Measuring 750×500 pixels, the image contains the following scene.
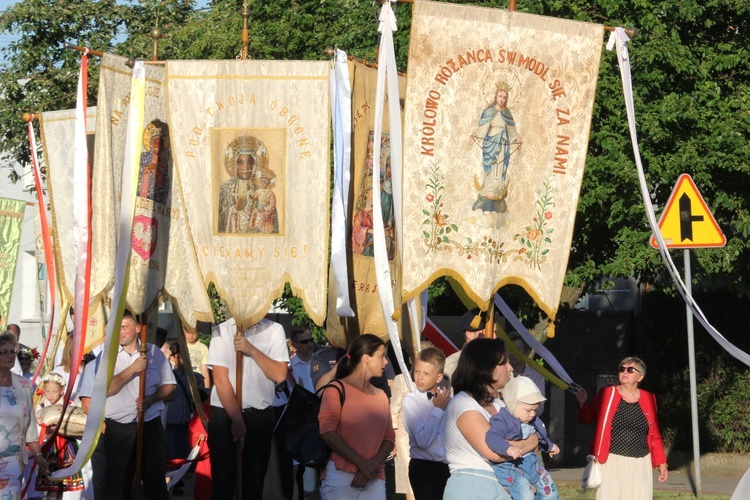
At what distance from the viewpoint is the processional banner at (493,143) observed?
32.6 ft

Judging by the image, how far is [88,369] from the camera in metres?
11.3

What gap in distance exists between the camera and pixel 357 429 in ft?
28.0

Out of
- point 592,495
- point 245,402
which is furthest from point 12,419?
point 592,495

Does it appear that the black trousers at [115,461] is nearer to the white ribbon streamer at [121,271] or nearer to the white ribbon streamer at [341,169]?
the white ribbon streamer at [121,271]

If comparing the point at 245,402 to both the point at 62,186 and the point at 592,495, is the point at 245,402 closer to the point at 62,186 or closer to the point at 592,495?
the point at 62,186

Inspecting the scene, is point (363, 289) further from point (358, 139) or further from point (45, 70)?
point (45, 70)

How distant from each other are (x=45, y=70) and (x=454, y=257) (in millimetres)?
15048

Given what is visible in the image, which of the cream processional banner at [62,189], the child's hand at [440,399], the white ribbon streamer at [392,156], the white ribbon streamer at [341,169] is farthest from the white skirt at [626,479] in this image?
the cream processional banner at [62,189]

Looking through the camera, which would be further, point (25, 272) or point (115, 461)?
point (25, 272)

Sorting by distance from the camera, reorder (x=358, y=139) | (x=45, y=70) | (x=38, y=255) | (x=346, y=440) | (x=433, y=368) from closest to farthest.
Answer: (x=346, y=440), (x=433, y=368), (x=358, y=139), (x=38, y=255), (x=45, y=70)

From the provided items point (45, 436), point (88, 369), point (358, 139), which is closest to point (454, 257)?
point (358, 139)

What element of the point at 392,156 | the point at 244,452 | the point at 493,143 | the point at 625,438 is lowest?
the point at 244,452

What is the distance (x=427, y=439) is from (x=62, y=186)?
5770mm

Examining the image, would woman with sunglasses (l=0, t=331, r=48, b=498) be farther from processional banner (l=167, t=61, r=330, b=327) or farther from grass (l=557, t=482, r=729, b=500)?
grass (l=557, t=482, r=729, b=500)
